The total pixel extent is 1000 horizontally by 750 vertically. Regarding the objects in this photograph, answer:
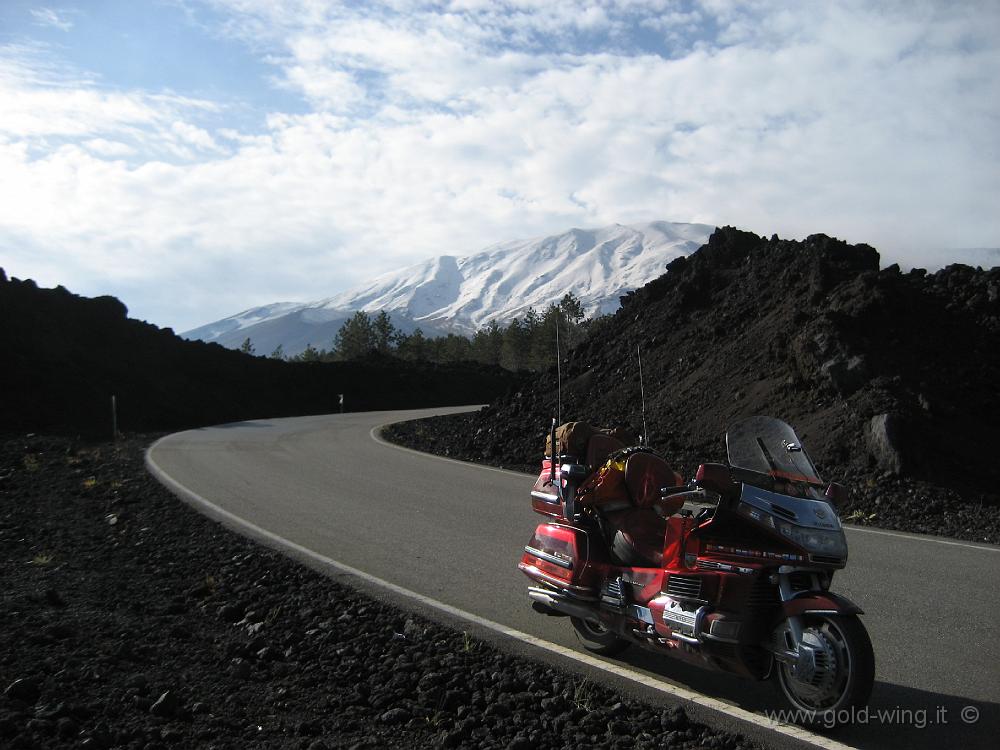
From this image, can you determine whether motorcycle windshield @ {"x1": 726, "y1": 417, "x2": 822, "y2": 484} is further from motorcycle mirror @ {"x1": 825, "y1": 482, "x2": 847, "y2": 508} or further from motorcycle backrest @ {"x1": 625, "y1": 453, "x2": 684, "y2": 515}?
motorcycle backrest @ {"x1": 625, "y1": 453, "x2": 684, "y2": 515}

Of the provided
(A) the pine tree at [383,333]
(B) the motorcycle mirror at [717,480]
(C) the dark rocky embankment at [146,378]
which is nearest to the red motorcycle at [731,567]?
(B) the motorcycle mirror at [717,480]

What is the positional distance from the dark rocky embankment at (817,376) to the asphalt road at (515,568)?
7.97 feet

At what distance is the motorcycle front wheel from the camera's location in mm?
4078

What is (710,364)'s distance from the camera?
59.7ft

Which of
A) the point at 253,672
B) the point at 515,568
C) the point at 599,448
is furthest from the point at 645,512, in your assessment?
the point at 515,568

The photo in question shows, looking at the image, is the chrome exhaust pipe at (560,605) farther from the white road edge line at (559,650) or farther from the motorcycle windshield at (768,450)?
the motorcycle windshield at (768,450)

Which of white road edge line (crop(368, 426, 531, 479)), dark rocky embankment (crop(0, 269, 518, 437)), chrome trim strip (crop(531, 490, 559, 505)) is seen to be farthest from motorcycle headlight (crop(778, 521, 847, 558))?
dark rocky embankment (crop(0, 269, 518, 437))

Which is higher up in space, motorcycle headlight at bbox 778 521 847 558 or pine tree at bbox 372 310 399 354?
pine tree at bbox 372 310 399 354

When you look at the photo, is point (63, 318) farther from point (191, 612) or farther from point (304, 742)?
point (304, 742)

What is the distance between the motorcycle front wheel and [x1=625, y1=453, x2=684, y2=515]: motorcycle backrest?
119 centimetres

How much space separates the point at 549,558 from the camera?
5.85m

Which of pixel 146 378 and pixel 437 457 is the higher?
pixel 146 378

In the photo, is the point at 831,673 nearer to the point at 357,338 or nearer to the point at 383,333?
the point at 383,333

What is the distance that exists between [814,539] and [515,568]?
4163 millimetres
